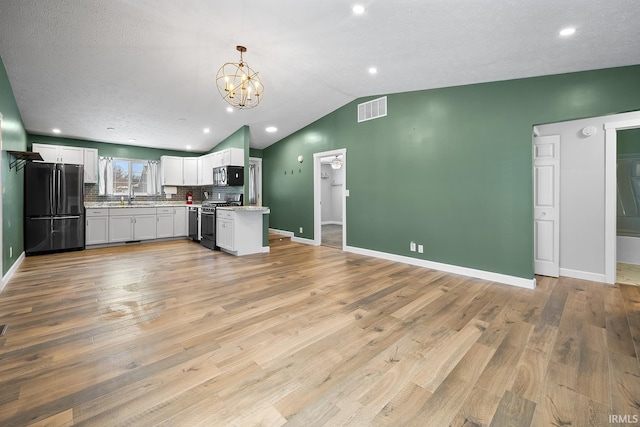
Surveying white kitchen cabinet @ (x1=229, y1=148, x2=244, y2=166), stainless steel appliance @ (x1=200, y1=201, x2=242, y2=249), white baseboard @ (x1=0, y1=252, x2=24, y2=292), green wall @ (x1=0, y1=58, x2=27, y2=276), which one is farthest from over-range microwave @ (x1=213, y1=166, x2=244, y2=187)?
white baseboard @ (x1=0, y1=252, x2=24, y2=292)

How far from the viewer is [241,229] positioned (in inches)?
209

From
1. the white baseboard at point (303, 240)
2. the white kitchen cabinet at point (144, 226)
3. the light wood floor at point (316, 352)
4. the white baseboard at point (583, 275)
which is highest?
the white kitchen cabinet at point (144, 226)

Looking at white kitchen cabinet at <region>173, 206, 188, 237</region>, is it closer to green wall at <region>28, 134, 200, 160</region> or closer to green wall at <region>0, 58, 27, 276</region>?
green wall at <region>28, 134, 200, 160</region>

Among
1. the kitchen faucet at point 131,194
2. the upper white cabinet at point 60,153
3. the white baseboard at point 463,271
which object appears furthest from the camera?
the kitchen faucet at point 131,194

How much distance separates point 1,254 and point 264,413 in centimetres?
400

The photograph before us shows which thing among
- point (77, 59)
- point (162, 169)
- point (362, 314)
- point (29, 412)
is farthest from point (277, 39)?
point (162, 169)

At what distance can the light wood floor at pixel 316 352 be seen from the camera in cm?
146

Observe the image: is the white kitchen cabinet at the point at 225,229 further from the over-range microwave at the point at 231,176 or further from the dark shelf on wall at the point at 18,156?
the dark shelf on wall at the point at 18,156

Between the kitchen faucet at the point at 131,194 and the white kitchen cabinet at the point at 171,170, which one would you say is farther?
the white kitchen cabinet at the point at 171,170

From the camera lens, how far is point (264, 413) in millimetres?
1431

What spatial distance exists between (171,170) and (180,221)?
4.50 feet

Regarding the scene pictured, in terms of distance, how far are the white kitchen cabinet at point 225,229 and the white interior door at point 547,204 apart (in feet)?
16.4

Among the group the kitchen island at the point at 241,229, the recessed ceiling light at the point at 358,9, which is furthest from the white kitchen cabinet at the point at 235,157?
the recessed ceiling light at the point at 358,9

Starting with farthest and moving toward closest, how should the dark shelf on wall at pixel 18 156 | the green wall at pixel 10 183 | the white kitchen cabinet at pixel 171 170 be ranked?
the white kitchen cabinet at pixel 171 170 < the dark shelf on wall at pixel 18 156 < the green wall at pixel 10 183
